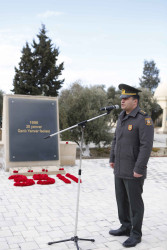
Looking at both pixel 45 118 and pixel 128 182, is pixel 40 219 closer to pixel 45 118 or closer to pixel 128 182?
pixel 128 182

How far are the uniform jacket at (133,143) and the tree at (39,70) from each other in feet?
93.7

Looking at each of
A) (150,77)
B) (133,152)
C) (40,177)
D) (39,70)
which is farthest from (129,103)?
(150,77)

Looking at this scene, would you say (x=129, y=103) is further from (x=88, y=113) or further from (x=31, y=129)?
(x=88, y=113)

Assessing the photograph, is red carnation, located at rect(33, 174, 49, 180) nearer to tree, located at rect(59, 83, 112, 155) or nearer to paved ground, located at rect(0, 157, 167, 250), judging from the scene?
paved ground, located at rect(0, 157, 167, 250)

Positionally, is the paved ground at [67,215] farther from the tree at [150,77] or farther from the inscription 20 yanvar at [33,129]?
the tree at [150,77]

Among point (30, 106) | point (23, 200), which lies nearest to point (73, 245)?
point (23, 200)

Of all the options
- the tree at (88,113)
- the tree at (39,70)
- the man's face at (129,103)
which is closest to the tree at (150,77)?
the tree at (39,70)

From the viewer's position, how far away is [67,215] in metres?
4.55

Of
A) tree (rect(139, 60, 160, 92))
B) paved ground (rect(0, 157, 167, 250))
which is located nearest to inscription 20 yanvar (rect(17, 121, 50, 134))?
paved ground (rect(0, 157, 167, 250))

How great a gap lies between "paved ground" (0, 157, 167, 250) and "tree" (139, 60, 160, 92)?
53.9 meters

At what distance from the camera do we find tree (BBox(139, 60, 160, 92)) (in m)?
58.8

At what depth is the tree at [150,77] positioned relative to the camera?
58.8m

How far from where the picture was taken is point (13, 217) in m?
4.36

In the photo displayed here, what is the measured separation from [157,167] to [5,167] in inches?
197
